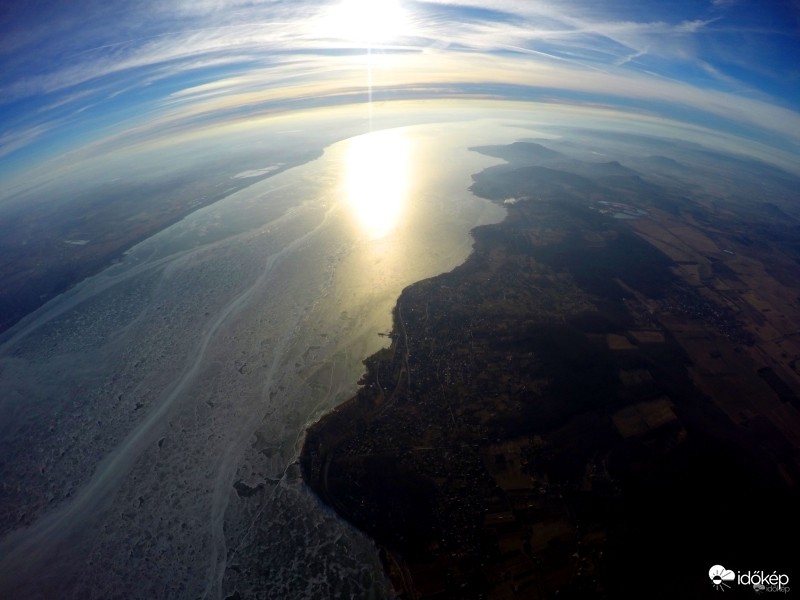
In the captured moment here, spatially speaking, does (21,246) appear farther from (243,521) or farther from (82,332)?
(243,521)

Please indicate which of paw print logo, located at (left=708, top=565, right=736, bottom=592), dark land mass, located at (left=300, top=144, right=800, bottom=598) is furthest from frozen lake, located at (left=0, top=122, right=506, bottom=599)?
paw print logo, located at (left=708, top=565, right=736, bottom=592)

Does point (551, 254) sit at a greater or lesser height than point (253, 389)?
lesser

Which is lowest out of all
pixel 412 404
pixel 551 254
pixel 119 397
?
pixel 551 254

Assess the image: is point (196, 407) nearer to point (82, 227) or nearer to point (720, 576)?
point (720, 576)

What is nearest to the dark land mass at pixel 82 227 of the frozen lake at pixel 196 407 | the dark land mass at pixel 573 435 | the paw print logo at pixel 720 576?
the frozen lake at pixel 196 407

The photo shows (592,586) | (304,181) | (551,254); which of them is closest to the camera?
(592,586)

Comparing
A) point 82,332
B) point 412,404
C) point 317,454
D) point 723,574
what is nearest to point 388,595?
point 317,454

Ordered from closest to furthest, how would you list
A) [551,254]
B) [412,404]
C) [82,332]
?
[412,404], [82,332], [551,254]
